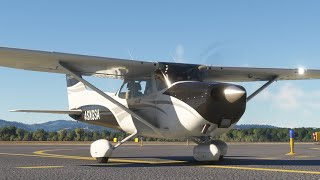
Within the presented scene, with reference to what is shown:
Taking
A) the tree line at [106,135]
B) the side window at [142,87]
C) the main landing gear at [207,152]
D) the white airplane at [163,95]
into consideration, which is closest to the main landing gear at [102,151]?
the white airplane at [163,95]

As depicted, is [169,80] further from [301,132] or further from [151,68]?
[301,132]

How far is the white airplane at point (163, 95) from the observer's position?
10.1m

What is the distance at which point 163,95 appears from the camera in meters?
11.2

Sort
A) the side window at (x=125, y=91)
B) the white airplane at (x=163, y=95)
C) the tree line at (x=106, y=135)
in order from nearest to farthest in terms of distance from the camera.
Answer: the white airplane at (x=163, y=95) < the side window at (x=125, y=91) < the tree line at (x=106, y=135)

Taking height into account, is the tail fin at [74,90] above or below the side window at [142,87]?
above

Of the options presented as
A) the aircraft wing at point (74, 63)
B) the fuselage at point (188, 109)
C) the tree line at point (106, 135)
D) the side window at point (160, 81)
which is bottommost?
the fuselage at point (188, 109)

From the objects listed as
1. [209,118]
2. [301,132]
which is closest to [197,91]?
[209,118]

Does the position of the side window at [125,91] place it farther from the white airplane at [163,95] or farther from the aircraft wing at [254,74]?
the aircraft wing at [254,74]

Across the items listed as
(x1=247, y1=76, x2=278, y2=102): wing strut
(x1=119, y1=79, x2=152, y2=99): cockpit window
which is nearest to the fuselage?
(x1=119, y1=79, x2=152, y2=99): cockpit window

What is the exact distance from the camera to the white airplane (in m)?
10.1

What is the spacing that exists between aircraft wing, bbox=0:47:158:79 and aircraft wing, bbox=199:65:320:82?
217 cm

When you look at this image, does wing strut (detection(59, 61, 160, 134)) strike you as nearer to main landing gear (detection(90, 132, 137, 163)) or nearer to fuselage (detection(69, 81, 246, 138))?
fuselage (detection(69, 81, 246, 138))

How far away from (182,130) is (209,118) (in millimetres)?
933

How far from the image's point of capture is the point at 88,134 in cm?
4884
